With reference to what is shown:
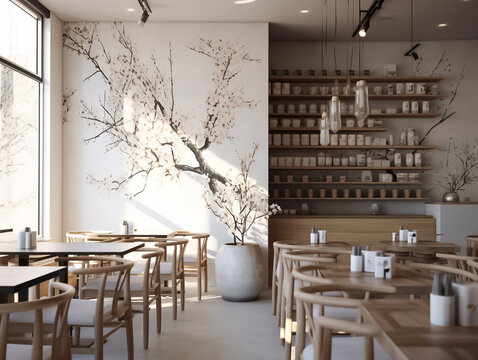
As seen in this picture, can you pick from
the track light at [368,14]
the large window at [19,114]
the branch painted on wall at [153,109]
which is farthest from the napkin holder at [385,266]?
the large window at [19,114]

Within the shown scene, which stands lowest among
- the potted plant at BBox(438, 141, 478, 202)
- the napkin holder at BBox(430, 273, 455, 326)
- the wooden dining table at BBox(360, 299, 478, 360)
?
the wooden dining table at BBox(360, 299, 478, 360)

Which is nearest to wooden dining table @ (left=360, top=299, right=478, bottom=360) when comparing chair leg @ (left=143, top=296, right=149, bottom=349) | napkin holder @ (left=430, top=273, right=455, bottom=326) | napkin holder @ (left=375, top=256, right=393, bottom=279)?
napkin holder @ (left=430, top=273, right=455, bottom=326)

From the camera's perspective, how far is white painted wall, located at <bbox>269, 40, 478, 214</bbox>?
28.4 ft

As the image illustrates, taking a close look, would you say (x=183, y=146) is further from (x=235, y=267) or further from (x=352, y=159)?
(x=352, y=159)

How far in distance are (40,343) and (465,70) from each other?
8406 mm

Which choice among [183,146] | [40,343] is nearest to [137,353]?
[40,343]

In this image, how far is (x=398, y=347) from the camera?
1.71 metres

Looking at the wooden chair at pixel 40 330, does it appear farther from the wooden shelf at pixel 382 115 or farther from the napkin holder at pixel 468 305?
the wooden shelf at pixel 382 115

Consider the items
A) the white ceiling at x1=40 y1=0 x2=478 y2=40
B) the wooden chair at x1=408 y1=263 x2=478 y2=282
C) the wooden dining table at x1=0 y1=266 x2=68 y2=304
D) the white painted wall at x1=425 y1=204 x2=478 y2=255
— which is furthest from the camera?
the white painted wall at x1=425 y1=204 x2=478 y2=255

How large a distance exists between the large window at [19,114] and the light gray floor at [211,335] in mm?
2317

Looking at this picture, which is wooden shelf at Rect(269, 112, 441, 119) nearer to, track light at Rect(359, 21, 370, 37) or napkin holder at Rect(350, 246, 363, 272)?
track light at Rect(359, 21, 370, 37)

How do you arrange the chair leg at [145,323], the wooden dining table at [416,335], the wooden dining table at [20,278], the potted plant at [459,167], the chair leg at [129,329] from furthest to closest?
Answer: the potted plant at [459,167] → the chair leg at [145,323] → the chair leg at [129,329] → the wooden dining table at [20,278] → the wooden dining table at [416,335]

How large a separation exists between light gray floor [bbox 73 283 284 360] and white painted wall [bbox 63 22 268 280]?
1753 mm

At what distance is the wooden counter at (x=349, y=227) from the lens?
7723mm
